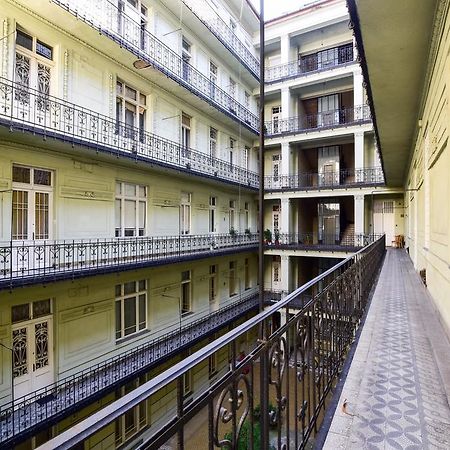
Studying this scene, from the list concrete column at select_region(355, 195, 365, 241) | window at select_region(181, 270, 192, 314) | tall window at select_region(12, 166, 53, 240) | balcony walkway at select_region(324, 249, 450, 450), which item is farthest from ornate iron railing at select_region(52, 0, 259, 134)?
balcony walkway at select_region(324, 249, 450, 450)

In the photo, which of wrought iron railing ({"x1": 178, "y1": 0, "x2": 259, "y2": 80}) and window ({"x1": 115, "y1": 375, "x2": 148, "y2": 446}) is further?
wrought iron railing ({"x1": 178, "y1": 0, "x2": 259, "y2": 80})

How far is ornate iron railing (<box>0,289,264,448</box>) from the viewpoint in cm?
623

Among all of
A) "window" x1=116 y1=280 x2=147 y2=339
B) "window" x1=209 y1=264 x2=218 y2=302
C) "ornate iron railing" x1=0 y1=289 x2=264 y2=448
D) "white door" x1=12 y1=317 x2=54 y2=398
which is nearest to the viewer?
"ornate iron railing" x1=0 y1=289 x2=264 y2=448

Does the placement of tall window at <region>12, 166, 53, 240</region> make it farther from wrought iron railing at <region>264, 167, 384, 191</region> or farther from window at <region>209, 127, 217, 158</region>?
wrought iron railing at <region>264, 167, 384, 191</region>

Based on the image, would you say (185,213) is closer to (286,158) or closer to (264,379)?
(286,158)

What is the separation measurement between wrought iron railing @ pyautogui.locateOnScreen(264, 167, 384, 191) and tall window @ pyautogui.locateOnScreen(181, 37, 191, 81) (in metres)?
8.35

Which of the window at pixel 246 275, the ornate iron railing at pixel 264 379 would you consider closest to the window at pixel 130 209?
the ornate iron railing at pixel 264 379

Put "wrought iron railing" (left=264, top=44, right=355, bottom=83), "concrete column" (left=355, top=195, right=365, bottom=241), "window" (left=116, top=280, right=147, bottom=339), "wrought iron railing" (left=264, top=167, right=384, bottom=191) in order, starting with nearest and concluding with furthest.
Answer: "window" (left=116, top=280, right=147, bottom=339), "concrete column" (left=355, top=195, right=365, bottom=241), "wrought iron railing" (left=264, top=167, right=384, bottom=191), "wrought iron railing" (left=264, top=44, right=355, bottom=83)

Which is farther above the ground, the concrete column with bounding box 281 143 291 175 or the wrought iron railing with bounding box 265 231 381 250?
the concrete column with bounding box 281 143 291 175

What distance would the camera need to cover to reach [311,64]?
1973 centimetres

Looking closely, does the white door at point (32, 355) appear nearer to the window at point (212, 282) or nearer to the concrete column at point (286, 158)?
the window at point (212, 282)

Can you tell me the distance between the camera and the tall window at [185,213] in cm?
1337

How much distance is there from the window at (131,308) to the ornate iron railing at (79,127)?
401 cm

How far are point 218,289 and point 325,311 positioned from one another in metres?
13.0
